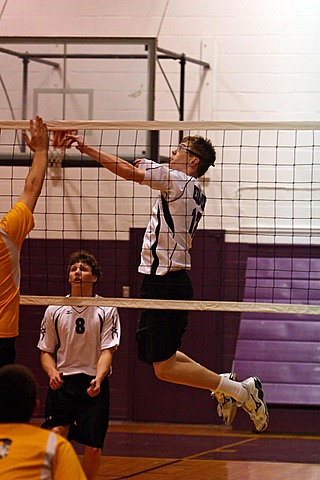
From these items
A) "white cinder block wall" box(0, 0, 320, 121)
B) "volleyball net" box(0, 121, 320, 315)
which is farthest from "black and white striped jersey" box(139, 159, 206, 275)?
"white cinder block wall" box(0, 0, 320, 121)

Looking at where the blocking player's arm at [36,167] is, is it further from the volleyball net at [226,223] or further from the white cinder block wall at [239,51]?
the white cinder block wall at [239,51]

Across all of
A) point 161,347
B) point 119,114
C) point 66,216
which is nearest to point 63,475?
point 161,347

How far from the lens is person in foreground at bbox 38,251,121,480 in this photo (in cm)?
672

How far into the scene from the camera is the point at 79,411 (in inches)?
271

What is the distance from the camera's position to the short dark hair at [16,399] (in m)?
3.60

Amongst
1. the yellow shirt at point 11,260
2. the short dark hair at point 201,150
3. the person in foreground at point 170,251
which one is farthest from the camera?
the short dark hair at point 201,150

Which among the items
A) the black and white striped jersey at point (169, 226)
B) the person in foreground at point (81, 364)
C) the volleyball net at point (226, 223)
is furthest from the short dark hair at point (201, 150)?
the volleyball net at point (226, 223)

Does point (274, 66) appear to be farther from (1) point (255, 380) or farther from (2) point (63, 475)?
(2) point (63, 475)

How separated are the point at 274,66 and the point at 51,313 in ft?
20.7

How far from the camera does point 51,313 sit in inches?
288

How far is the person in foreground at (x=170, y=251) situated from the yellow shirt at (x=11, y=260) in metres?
1.29

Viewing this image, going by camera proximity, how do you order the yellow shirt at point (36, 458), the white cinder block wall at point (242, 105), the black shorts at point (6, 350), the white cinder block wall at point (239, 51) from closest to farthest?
the yellow shirt at point (36, 458) → the black shorts at point (6, 350) → the white cinder block wall at point (242, 105) → the white cinder block wall at point (239, 51)

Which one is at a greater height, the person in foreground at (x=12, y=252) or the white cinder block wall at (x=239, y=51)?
the white cinder block wall at (x=239, y=51)

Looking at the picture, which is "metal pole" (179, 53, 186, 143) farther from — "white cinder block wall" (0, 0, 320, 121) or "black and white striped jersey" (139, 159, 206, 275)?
"black and white striped jersey" (139, 159, 206, 275)
